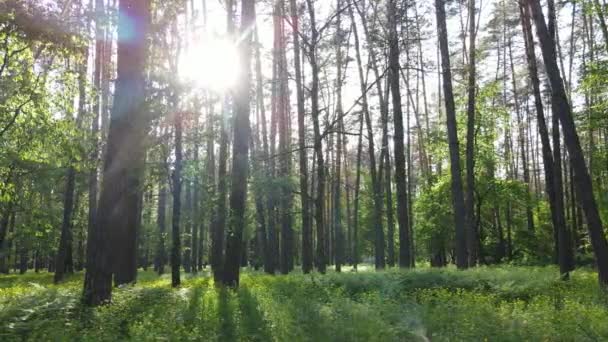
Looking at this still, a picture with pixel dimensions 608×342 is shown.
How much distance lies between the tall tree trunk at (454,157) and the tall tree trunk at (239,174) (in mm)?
7433

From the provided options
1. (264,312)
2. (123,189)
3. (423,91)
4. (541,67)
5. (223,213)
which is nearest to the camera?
(264,312)

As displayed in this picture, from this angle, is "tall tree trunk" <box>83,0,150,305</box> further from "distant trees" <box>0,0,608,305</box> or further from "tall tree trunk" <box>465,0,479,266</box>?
"tall tree trunk" <box>465,0,479,266</box>

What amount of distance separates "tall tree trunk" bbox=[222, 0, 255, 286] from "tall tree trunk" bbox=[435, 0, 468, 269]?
7.43 metres

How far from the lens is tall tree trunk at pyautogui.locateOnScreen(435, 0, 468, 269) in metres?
16.7

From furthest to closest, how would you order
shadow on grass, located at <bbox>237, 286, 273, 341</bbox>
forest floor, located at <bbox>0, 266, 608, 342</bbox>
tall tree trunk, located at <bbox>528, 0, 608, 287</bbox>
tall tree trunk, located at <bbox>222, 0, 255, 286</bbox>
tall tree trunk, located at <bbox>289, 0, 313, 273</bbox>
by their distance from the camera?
tall tree trunk, located at <bbox>289, 0, 313, 273</bbox>
tall tree trunk, located at <bbox>222, 0, 255, 286</bbox>
tall tree trunk, located at <bbox>528, 0, 608, 287</bbox>
shadow on grass, located at <bbox>237, 286, 273, 341</bbox>
forest floor, located at <bbox>0, 266, 608, 342</bbox>

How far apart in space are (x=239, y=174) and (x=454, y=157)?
29.2 feet

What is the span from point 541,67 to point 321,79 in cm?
1384

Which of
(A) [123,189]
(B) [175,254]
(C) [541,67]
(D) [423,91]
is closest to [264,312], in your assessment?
(A) [123,189]

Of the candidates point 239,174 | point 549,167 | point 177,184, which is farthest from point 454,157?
point 177,184

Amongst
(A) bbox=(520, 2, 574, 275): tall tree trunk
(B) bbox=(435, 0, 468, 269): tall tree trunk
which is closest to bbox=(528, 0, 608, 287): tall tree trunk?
(A) bbox=(520, 2, 574, 275): tall tree trunk

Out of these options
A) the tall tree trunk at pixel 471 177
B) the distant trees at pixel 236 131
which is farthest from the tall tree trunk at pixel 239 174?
the tall tree trunk at pixel 471 177

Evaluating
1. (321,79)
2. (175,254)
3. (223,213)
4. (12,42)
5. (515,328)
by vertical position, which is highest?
(321,79)

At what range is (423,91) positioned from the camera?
117 feet

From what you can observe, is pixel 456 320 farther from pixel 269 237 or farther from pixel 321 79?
pixel 321 79
